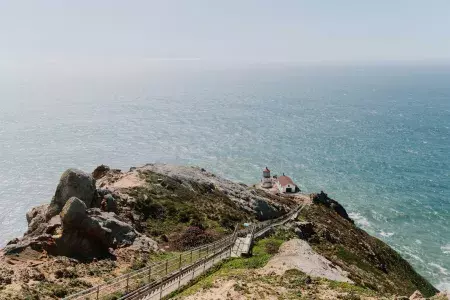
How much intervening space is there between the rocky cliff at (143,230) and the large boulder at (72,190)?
0.09 m

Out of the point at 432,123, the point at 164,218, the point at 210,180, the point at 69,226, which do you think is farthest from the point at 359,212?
the point at 432,123

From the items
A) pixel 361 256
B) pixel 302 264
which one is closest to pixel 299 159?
pixel 361 256

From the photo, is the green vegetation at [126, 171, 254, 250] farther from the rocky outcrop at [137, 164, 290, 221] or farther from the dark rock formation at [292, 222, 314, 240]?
the dark rock formation at [292, 222, 314, 240]

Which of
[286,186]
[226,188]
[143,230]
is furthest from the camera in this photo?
[286,186]

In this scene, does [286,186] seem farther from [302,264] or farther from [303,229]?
[302,264]

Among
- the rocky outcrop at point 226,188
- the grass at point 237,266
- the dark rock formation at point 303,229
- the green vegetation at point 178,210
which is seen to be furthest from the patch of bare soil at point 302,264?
the rocky outcrop at point 226,188

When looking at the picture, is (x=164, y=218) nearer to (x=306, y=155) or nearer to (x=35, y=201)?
(x=35, y=201)

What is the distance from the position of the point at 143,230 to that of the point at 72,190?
8091 mm

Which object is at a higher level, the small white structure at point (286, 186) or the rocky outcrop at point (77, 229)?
the rocky outcrop at point (77, 229)

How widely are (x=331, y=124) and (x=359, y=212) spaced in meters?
104

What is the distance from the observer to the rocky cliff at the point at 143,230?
1081 inches

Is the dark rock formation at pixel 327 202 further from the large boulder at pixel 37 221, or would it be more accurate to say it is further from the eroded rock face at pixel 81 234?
the eroded rock face at pixel 81 234

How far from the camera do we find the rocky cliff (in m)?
27.5

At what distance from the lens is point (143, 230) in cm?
4138
